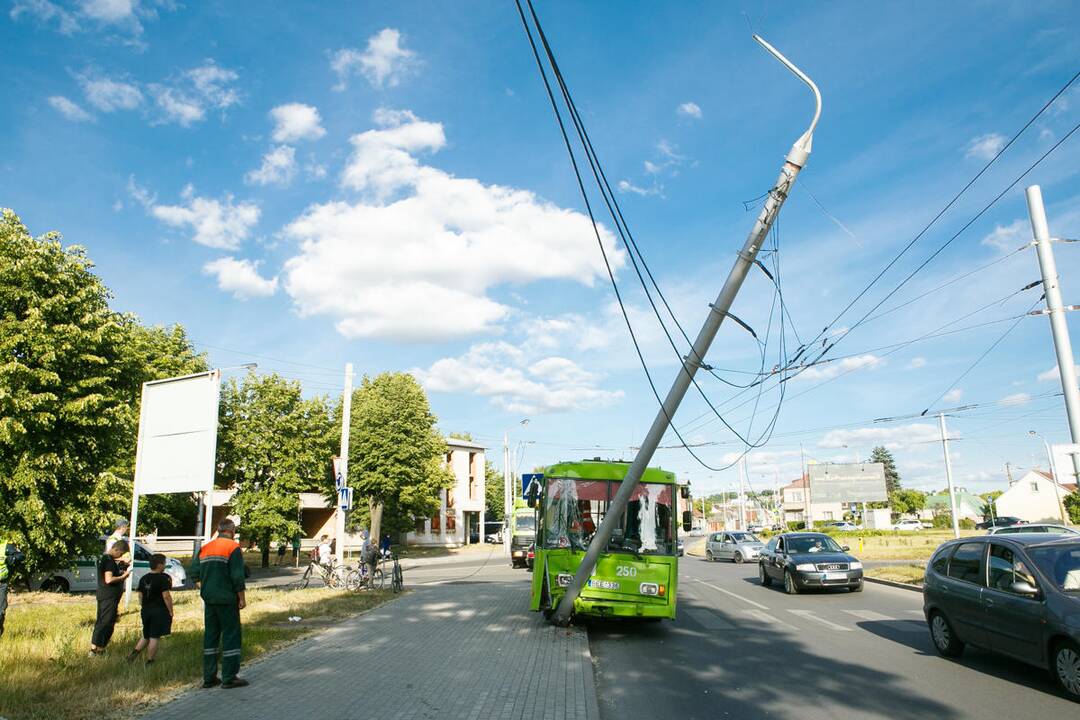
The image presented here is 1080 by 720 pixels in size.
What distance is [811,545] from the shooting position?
758 inches

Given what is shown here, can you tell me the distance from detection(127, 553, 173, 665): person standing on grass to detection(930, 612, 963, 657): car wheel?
989 centimetres

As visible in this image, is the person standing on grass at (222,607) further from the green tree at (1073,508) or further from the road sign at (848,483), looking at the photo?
the green tree at (1073,508)

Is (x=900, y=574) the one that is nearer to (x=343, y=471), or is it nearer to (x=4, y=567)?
(x=343, y=471)

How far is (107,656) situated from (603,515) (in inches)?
292

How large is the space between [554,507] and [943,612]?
597 centimetres

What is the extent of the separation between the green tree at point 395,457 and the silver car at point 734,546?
18.5 meters

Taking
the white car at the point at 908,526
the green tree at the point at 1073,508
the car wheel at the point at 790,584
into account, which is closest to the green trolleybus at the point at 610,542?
the car wheel at the point at 790,584

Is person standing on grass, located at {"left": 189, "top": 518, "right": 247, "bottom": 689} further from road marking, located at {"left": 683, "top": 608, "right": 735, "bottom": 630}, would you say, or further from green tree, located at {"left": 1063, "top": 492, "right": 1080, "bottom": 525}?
green tree, located at {"left": 1063, "top": 492, "right": 1080, "bottom": 525}

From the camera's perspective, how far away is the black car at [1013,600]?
7168 millimetres

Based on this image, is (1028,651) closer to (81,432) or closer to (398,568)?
(398,568)

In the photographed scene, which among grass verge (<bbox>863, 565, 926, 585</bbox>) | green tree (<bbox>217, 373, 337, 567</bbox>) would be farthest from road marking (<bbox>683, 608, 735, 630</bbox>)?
green tree (<bbox>217, 373, 337, 567</bbox>)

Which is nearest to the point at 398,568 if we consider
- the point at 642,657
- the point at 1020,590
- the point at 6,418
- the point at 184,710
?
the point at 6,418

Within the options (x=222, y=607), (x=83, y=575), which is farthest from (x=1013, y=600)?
(x=83, y=575)

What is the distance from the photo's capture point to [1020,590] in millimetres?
Answer: 7770
